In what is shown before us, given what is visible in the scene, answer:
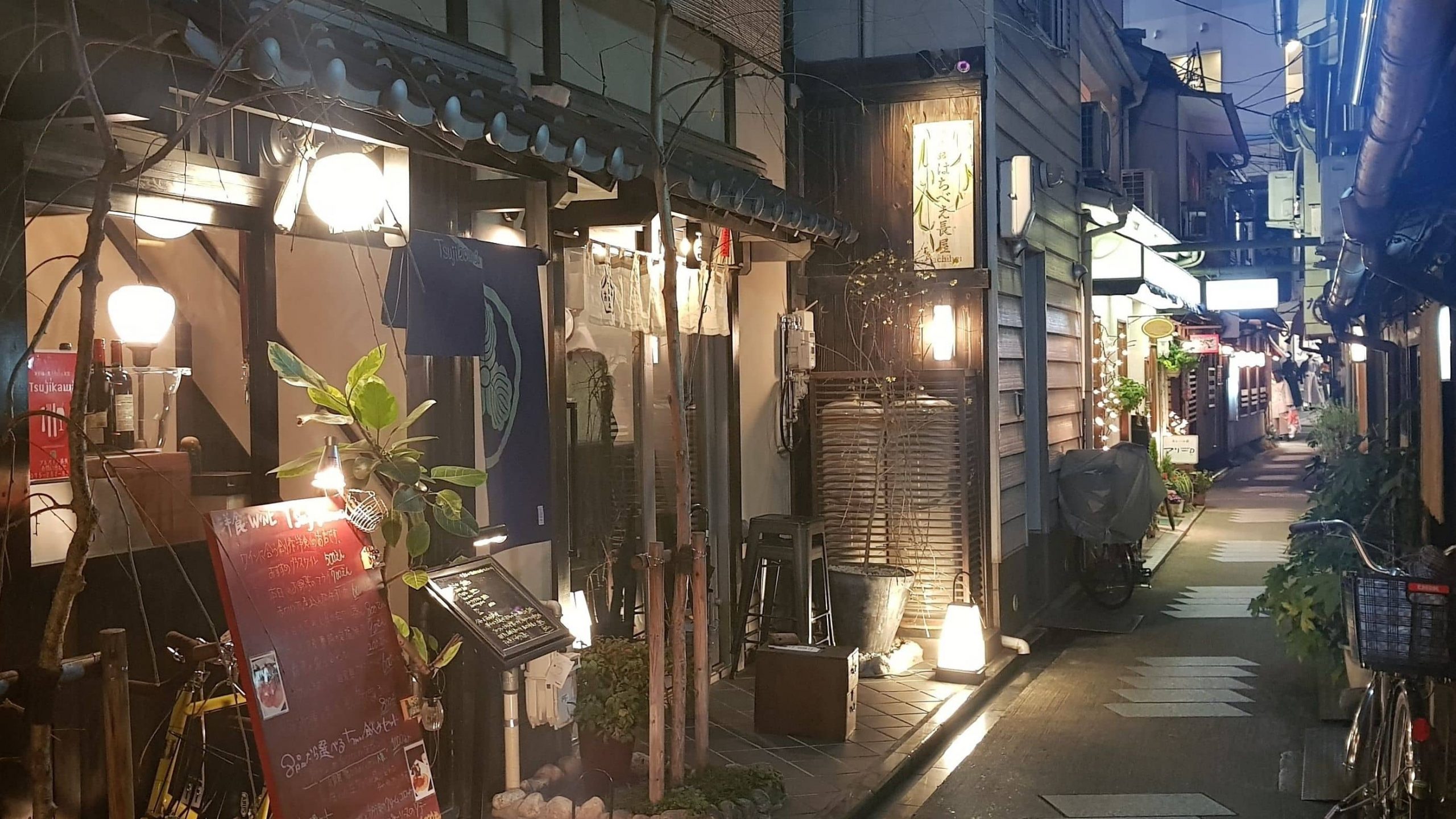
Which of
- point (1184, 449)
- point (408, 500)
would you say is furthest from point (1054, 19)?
point (408, 500)

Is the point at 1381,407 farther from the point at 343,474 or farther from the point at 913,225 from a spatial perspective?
the point at 343,474

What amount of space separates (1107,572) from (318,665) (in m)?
13.5

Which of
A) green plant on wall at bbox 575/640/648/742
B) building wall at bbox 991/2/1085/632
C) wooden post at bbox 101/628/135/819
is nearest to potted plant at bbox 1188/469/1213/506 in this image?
building wall at bbox 991/2/1085/632

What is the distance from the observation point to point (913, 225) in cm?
1372

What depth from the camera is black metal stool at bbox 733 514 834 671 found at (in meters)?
11.5

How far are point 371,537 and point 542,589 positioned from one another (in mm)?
1771

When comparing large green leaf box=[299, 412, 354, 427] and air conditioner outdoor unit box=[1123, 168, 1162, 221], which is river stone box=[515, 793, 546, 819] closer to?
large green leaf box=[299, 412, 354, 427]

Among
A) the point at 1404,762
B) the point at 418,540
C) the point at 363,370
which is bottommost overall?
the point at 1404,762

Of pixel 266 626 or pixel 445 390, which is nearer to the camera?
pixel 266 626

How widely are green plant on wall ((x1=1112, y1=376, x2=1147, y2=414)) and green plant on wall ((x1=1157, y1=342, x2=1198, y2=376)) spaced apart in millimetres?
5677

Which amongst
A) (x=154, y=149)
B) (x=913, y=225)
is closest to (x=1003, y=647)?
(x=913, y=225)

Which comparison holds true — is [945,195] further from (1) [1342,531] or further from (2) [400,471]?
(2) [400,471]

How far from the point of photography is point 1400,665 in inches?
261

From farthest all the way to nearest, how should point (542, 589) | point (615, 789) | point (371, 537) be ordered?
point (542, 589) < point (615, 789) < point (371, 537)
